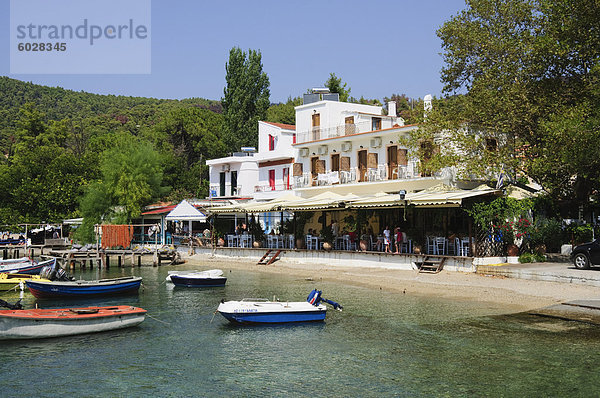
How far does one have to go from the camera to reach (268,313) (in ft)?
61.2

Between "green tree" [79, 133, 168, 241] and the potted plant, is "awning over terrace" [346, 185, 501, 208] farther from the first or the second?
"green tree" [79, 133, 168, 241]

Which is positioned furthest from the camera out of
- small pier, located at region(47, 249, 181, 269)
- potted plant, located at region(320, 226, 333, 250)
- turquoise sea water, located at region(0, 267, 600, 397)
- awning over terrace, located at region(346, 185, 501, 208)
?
small pier, located at region(47, 249, 181, 269)

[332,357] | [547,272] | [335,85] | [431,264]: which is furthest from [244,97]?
[332,357]

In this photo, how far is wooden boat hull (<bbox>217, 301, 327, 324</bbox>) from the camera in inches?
730

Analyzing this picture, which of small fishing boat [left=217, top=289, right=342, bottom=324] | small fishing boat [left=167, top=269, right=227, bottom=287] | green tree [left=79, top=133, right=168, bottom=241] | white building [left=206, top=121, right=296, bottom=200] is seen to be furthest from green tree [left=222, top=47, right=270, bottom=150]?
small fishing boat [left=217, top=289, right=342, bottom=324]

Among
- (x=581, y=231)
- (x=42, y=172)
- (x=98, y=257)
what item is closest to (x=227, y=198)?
(x=98, y=257)

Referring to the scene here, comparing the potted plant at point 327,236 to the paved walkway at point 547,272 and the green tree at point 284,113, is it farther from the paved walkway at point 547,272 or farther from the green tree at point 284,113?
the green tree at point 284,113

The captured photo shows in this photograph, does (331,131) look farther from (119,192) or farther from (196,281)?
(119,192)

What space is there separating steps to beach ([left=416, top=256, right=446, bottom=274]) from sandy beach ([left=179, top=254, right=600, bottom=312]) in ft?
1.55

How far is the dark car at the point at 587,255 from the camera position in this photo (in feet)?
76.2

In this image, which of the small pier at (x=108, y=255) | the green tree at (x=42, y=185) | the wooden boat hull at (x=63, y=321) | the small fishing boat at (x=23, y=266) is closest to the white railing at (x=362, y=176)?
the small pier at (x=108, y=255)

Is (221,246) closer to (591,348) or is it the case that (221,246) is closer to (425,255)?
(425,255)

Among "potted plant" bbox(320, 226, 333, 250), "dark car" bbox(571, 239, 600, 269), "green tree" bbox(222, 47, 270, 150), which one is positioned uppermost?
"green tree" bbox(222, 47, 270, 150)

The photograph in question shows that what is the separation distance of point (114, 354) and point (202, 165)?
2313 inches
